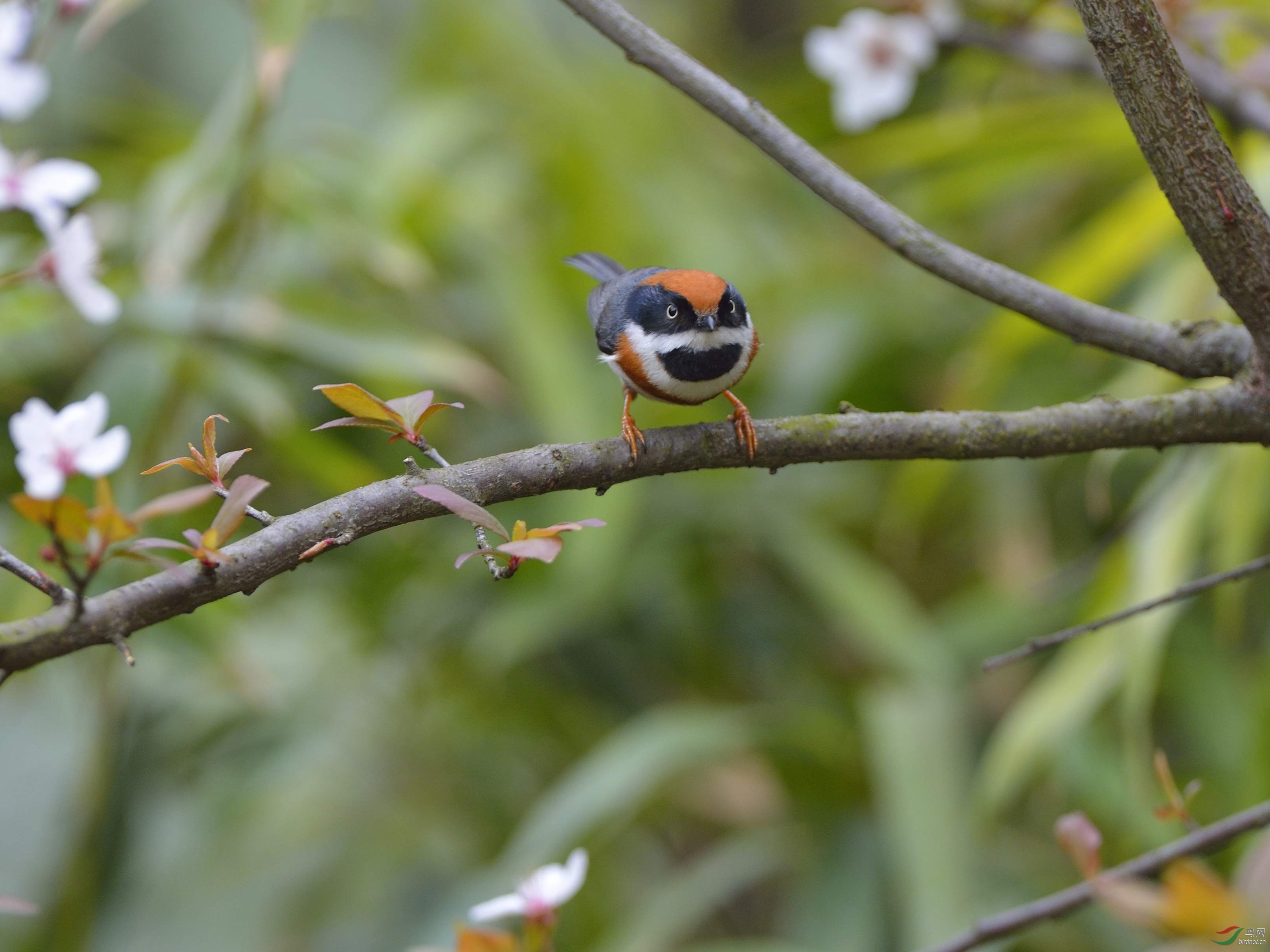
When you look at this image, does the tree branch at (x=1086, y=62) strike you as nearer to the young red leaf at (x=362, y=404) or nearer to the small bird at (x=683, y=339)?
the small bird at (x=683, y=339)

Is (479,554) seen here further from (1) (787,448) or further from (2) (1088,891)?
(2) (1088,891)

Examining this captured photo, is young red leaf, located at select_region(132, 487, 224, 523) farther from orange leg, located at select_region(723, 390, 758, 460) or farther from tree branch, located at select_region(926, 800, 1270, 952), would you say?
tree branch, located at select_region(926, 800, 1270, 952)

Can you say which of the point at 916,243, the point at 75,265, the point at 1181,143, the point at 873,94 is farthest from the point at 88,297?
the point at 873,94

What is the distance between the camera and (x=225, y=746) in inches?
96.9

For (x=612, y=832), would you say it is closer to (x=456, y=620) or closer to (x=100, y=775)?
(x=456, y=620)

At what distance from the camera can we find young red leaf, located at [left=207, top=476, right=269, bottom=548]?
615mm

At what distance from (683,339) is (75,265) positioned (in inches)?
21.6

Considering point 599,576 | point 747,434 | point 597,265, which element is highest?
point 597,265

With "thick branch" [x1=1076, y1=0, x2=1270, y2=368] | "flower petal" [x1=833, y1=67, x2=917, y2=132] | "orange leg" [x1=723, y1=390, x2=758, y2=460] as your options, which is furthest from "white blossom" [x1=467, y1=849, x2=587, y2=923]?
"flower petal" [x1=833, y1=67, x2=917, y2=132]

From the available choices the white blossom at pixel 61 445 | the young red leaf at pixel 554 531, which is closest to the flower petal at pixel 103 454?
the white blossom at pixel 61 445

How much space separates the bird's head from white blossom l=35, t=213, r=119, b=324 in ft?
1.67

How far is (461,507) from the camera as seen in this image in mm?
661

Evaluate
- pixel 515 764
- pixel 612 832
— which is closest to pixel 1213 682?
pixel 612 832

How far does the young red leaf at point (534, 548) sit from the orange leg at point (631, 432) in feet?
0.44
